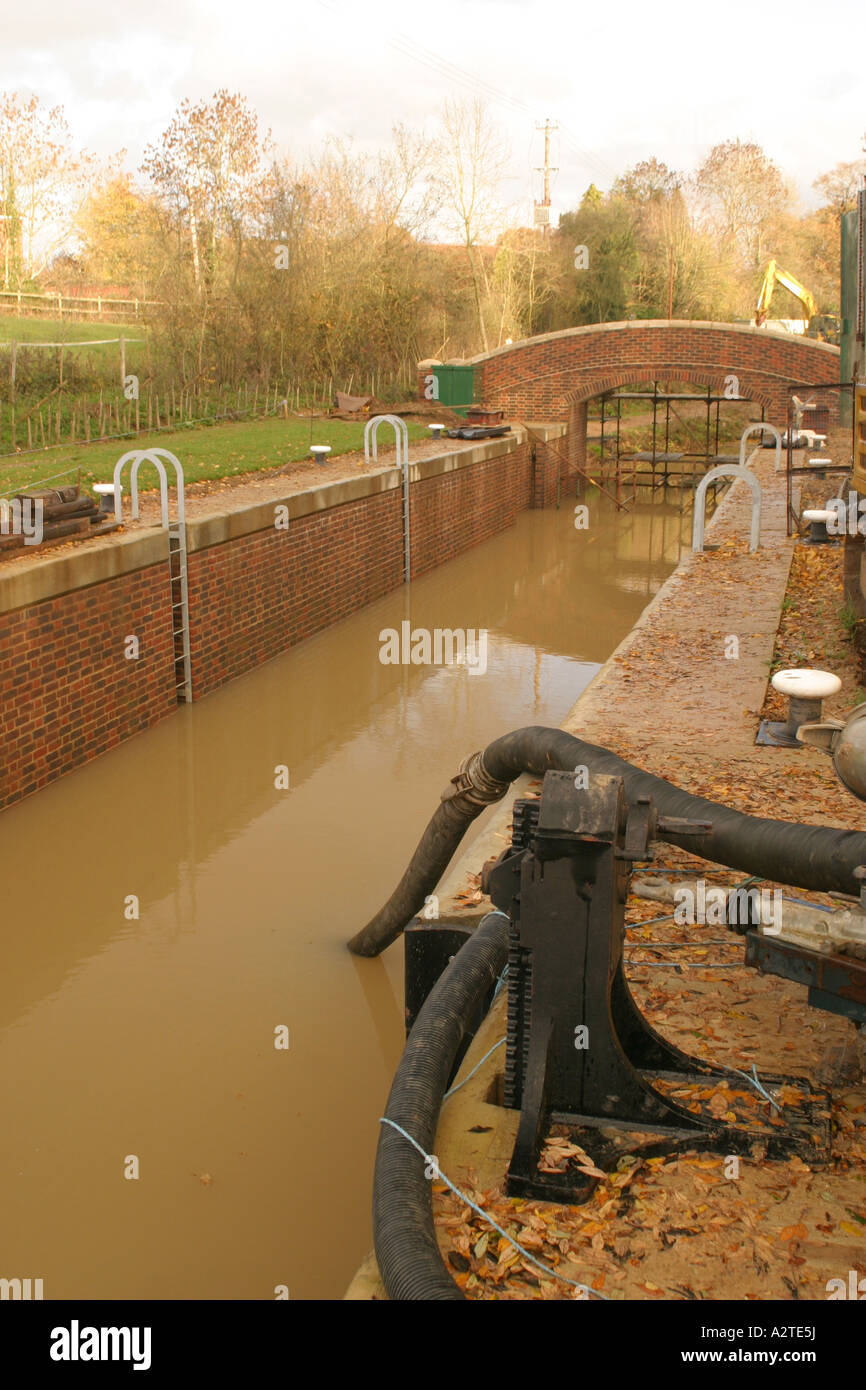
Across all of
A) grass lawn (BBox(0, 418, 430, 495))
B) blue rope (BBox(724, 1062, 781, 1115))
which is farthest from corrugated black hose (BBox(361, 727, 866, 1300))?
grass lawn (BBox(0, 418, 430, 495))

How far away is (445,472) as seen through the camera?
20.6 metres

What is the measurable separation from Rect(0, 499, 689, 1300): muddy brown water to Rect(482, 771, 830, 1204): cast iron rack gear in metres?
1.48

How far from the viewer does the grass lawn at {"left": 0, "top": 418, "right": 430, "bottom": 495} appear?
1448cm

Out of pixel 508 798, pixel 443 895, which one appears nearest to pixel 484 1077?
pixel 443 895

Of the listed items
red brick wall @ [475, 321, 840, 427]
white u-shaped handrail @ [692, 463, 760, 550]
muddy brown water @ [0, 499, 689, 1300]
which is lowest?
muddy brown water @ [0, 499, 689, 1300]

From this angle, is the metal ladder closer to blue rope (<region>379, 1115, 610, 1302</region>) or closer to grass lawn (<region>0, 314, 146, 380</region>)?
blue rope (<region>379, 1115, 610, 1302</region>)

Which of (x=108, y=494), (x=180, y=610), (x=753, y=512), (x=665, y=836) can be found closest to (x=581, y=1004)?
(x=665, y=836)

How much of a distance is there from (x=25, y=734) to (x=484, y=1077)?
6.16m

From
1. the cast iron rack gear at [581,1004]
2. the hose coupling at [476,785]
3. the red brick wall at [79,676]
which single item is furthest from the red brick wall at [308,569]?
the cast iron rack gear at [581,1004]

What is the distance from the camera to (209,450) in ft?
60.0

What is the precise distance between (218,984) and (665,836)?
379 cm

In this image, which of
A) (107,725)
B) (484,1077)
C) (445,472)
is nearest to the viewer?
(484,1077)
